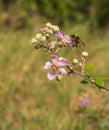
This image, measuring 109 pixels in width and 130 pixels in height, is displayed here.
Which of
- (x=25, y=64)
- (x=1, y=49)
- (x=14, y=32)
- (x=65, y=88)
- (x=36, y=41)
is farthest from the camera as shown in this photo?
(x=14, y=32)

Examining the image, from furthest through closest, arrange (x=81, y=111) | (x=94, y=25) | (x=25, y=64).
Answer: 1. (x=94, y=25)
2. (x=25, y=64)
3. (x=81, y=111)

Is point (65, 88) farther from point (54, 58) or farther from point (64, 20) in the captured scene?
point (64, 20)

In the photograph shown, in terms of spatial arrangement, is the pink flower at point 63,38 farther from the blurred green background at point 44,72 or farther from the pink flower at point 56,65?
the blurred green background at point 44,72

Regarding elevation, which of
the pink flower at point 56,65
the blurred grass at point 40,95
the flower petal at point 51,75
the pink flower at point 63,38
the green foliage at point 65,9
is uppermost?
the green foliage at point 65,9

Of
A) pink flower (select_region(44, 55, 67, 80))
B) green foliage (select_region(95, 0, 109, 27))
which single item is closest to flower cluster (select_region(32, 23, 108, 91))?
pink flower (select_region(44, 55, 67, 80))

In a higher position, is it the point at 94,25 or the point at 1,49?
the point at 94,25

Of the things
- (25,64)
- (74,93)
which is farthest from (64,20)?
(74,93)

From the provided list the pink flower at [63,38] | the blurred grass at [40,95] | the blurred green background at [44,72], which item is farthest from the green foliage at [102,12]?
the pink flower at [63,38]

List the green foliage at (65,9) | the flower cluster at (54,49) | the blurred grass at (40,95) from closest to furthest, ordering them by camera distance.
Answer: the flower cluster at (54,49)
the blurred grass at (40,95)
the green foliage at (65,9)

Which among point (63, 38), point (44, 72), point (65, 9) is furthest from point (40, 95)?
point (65, 9)
